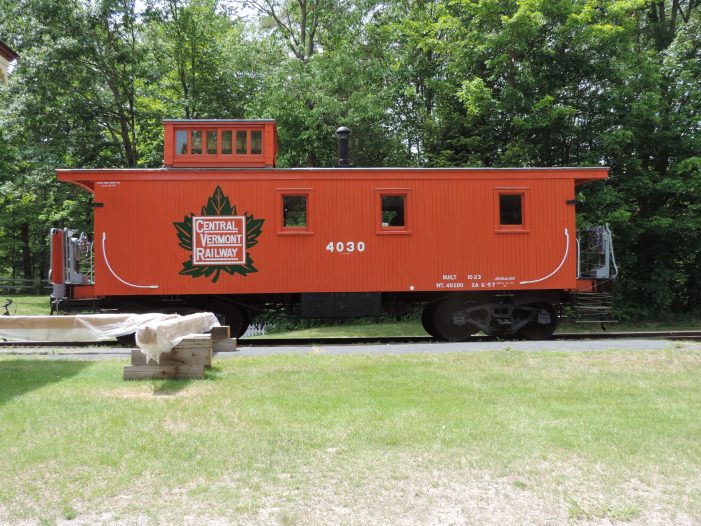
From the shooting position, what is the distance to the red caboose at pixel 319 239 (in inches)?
447

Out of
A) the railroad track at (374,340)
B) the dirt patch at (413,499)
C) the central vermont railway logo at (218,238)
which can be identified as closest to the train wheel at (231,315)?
the railroad track at (374,340)

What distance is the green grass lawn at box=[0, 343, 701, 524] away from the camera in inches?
137

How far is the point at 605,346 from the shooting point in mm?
9820

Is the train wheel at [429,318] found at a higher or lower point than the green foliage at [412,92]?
lower

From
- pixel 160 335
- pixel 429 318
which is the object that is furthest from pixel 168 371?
pixel 429 318

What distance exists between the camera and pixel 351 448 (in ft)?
14.4

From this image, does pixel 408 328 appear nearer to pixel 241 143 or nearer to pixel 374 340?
pixel 374 340

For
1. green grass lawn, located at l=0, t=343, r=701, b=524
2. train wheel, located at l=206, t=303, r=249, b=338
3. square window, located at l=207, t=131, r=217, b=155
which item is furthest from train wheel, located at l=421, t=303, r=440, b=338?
square window, located at l=207, t=131, r=217, b=155

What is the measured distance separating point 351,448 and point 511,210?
845 cm

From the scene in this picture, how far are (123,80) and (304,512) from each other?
820 inches

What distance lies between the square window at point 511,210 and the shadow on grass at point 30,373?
785 cm

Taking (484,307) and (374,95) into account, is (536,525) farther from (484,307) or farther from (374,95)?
(374,95)

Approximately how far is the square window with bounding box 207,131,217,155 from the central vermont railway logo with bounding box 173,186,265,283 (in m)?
1.00

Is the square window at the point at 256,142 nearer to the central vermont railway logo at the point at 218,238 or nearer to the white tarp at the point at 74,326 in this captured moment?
the central vermont railway logo at the point at 218,238
